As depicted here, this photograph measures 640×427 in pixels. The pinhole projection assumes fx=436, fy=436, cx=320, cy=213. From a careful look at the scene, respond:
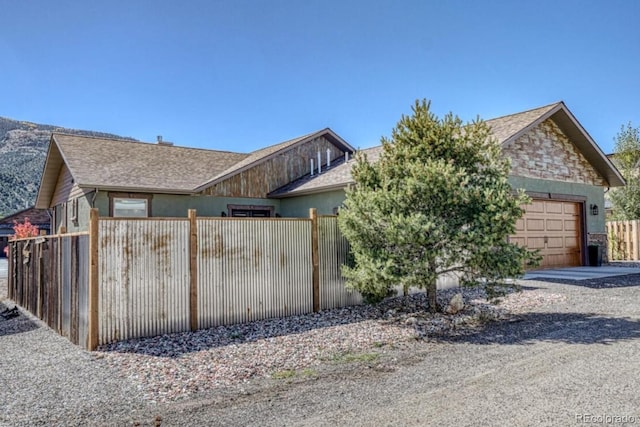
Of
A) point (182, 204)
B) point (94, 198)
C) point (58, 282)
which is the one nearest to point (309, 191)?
point (182, 204)

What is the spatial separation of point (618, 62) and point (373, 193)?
43.9 feet

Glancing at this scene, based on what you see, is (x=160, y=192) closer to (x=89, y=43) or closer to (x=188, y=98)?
(x=89, y=43)

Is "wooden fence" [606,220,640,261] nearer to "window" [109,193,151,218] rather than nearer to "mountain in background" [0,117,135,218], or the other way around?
"window" [109,193,151,218]

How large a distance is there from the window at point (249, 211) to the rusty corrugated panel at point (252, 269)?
7468 mm

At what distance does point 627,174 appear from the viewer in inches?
822

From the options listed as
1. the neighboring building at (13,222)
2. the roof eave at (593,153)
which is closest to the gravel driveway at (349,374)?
the roof eave at (593,153)

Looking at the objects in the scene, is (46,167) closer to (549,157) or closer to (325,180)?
(325,180)

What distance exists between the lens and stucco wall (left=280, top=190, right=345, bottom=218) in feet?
45.4

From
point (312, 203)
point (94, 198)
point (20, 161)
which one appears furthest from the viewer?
point (20, 161)

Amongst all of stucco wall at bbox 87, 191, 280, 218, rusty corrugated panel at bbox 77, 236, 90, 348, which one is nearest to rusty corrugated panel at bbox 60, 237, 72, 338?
rusty corrugated panel at bbox 77, 236, 90, 348

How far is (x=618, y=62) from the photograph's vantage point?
15.2m

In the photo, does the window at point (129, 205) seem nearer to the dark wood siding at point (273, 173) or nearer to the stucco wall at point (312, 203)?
the dark wood siding at point (273, 173)

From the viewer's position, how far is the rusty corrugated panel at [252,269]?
7.08 metres

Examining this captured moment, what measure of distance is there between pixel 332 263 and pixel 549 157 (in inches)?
403
